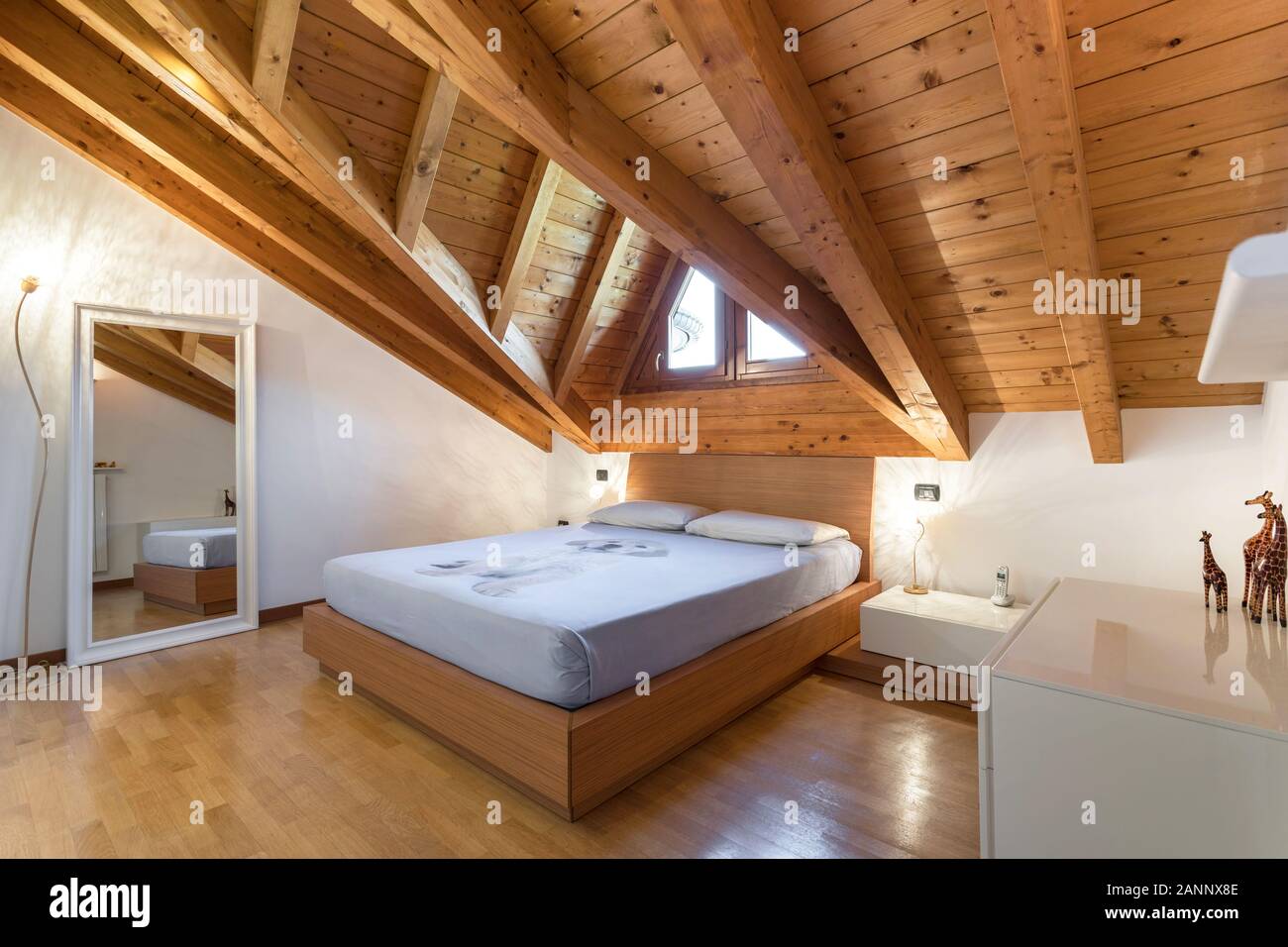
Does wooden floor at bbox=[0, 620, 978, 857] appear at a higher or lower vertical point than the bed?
lower

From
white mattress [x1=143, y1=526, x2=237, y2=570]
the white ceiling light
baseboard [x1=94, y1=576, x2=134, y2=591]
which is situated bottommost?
baseboard [x1=94, y1=576, x2=134, y2=591]

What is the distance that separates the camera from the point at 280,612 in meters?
4.07

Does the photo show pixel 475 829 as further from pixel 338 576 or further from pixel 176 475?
pixel 176 475

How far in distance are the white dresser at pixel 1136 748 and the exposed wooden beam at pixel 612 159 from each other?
162 centimetres

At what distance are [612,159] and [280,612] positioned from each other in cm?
357

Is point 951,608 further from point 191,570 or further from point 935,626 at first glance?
point 191,570

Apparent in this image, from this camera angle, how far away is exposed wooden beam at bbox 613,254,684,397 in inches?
169

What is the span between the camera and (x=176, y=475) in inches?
143

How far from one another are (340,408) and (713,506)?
2.66 metres

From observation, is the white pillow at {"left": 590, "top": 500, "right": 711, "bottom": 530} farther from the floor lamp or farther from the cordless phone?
the floor lamp

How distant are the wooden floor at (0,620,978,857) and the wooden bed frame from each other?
0.32 feet

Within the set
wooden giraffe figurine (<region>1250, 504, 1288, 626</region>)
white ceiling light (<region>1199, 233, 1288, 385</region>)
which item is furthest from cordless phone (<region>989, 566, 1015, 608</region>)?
white ceiling light (<region>1199, 233, 1288, 385</region>)

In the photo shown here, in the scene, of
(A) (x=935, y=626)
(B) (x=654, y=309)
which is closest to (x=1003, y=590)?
(A) (x=935, y=626)

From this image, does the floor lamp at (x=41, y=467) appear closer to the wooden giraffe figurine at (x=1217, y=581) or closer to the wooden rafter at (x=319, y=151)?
the wooden rafter at (x=319, y=151)
